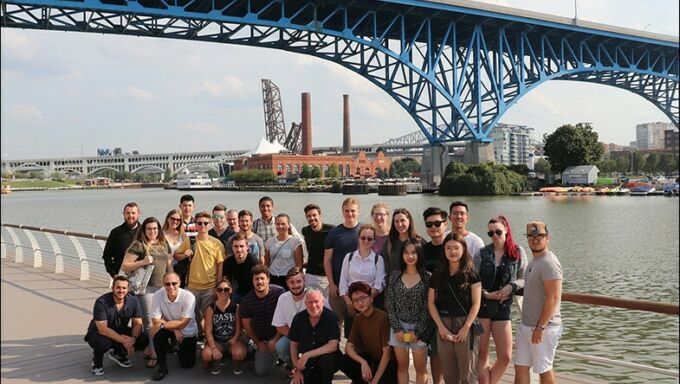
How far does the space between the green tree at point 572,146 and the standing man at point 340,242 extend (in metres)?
61.6

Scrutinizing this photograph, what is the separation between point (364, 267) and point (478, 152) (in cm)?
4698

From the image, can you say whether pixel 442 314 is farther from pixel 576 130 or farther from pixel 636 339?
pixel 576 130

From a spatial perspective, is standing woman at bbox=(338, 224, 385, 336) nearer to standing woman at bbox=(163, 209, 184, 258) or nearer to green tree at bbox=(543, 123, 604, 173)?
standing woman at bbox=(163, 209, 184, 258)

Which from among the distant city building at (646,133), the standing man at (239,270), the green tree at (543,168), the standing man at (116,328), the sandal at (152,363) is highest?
the distant city building at (646,133)

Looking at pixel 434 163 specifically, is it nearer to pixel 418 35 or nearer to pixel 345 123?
pixel 418 35

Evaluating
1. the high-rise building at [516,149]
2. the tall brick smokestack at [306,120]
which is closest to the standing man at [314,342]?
the tall brick smokestack at [306,120]

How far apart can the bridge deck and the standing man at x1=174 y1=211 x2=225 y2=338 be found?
63 cm

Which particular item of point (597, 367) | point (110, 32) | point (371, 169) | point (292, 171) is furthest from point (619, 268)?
point (371, 169)

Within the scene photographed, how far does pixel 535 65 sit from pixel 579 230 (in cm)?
2556

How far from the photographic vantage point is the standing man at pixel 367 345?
479cm

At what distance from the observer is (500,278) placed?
457cm

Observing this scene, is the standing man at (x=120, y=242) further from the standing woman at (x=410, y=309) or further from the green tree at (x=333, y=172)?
the green tree at (x=333, y=172)

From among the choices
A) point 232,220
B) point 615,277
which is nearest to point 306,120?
point 615,277

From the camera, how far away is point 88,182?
491ft
